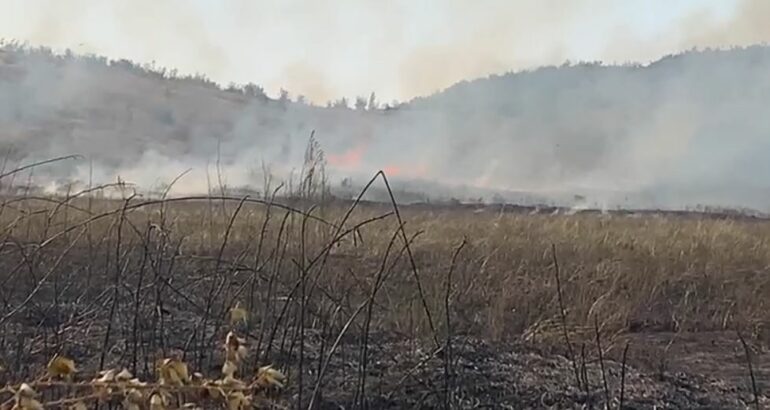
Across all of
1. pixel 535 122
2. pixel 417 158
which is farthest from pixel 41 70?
pixel 535 122

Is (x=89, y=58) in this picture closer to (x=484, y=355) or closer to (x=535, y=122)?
(x=535, y=122)

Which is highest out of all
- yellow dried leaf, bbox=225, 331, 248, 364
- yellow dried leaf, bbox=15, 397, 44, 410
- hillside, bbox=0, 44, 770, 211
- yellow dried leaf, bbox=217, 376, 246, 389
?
hillside, bbox=0, 44, 770, 211

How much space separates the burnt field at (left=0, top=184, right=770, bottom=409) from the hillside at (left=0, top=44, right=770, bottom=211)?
13028 mm

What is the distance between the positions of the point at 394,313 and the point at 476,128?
2163cm

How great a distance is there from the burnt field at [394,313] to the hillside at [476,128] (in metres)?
13.0

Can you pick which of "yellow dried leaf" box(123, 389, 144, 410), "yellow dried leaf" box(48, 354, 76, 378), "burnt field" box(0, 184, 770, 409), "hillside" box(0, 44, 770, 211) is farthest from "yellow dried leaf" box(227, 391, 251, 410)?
"hillside" box(0, 44, 770, 211)

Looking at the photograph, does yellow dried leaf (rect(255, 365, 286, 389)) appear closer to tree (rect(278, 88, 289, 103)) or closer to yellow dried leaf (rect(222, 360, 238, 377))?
yellow dried leaf (rect(222, 360, 238, 377))

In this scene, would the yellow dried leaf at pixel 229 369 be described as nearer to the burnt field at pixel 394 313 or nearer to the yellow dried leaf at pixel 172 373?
the yellow dried leaf at pixel 172 373

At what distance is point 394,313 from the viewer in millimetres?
4723

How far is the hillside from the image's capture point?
2109 cm

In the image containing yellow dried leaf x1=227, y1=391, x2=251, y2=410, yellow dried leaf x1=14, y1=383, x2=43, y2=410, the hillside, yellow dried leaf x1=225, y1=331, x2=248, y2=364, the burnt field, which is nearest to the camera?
yellow dried leaf x1=14, y1=383, x2=43, y2=410

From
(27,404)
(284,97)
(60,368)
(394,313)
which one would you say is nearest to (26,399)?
(27,404)

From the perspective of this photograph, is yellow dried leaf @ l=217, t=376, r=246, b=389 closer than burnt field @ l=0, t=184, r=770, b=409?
Yes

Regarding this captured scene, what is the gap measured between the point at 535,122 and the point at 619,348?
2287cm
